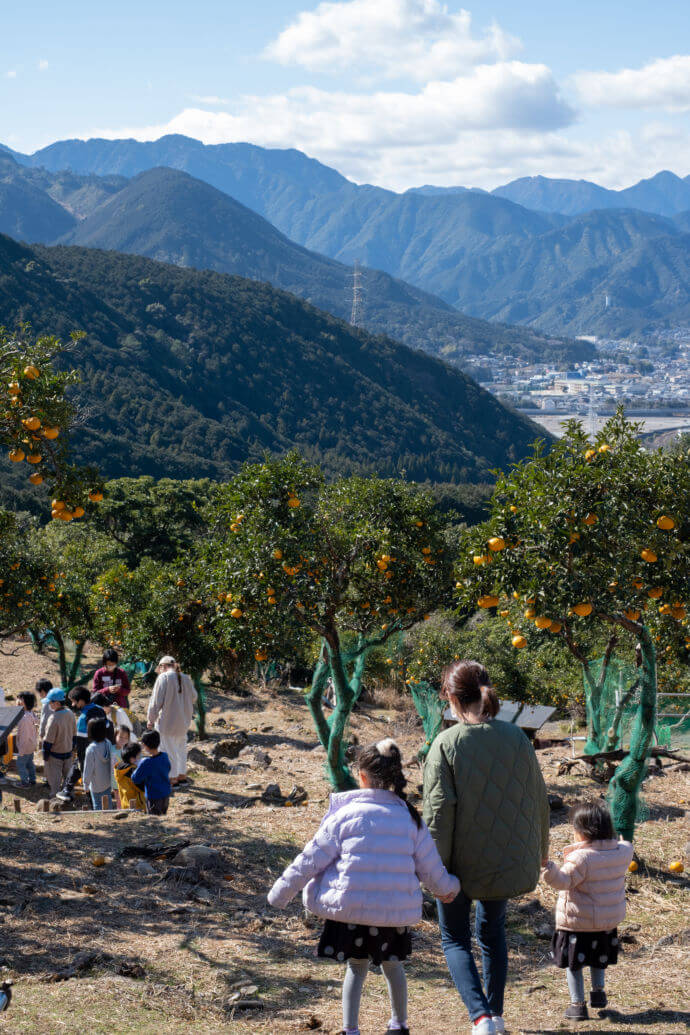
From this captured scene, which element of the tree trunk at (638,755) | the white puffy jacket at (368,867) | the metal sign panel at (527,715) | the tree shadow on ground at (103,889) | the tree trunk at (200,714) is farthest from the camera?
the tree trunk at (200,714)

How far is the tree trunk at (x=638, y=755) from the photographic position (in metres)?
6.94

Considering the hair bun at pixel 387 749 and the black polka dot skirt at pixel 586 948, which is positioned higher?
the hair bun at pixel 387 749

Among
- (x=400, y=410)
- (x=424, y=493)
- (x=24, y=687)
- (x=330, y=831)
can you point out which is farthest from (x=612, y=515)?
(x=400, y=410)

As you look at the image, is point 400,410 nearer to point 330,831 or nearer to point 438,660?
point 438,660

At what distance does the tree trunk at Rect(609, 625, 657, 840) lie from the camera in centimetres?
694

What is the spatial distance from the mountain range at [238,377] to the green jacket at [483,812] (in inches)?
3663

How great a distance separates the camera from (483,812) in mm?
3887

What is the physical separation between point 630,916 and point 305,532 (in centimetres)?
468

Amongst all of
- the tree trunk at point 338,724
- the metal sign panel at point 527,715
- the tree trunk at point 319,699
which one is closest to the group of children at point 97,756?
the tree trunk at point 338,724

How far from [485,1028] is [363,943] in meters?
0.72

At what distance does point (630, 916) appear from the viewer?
6.38m

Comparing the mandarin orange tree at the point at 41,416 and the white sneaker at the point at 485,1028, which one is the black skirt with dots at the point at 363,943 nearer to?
the white sneaker at the point at 485,1028

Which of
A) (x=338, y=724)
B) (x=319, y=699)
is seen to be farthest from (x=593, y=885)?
(x=319, y=699)

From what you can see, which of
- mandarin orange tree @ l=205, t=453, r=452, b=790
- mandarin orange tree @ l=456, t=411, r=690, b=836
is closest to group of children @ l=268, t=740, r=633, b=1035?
mandarin orange tree @ l=456, t=411, r=690, b=836
